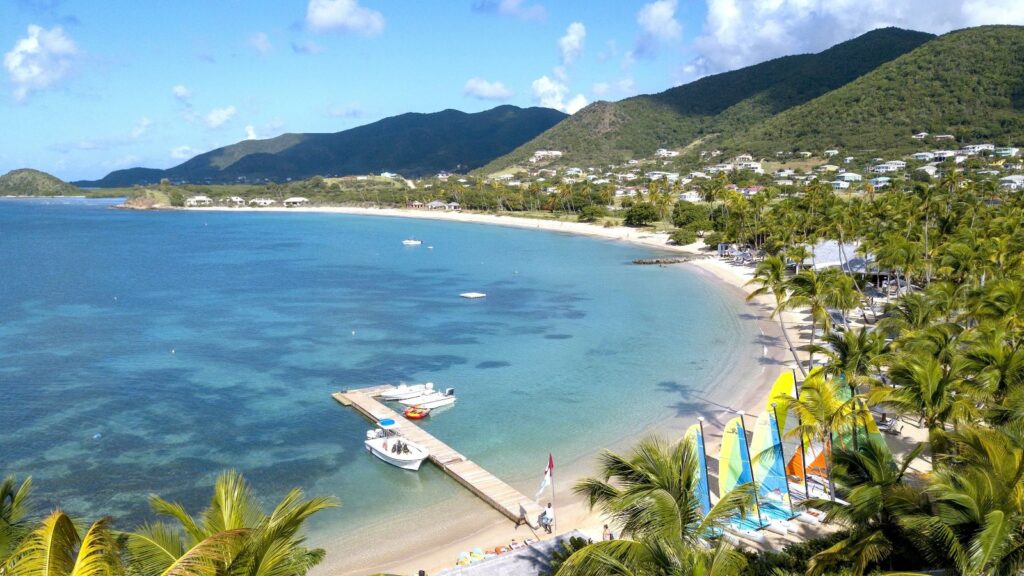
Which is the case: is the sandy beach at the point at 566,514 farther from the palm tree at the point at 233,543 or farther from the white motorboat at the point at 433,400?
the palm tree at the point at 233,543

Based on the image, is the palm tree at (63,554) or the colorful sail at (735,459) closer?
the palm tree at (63,554)

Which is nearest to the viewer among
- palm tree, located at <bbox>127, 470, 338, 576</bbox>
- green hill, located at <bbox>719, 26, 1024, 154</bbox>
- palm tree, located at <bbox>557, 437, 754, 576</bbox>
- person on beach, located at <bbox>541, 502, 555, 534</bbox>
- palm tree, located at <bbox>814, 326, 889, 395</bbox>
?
palm tree, located at <bbox>127, 470, 338, 576</bbox>

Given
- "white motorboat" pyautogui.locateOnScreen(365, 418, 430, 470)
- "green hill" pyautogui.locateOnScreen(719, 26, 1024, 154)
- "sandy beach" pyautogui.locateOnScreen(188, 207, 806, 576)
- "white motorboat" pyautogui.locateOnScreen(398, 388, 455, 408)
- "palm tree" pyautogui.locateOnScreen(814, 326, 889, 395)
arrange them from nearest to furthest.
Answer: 1. "sandy beach" pyautogui.locateOnScreen(188, 207, 806, 576)
2. "palm tree" pyautogui.locateOnScreen(814, 326, 889, 395)
3. "white motorboat" pyautogui.locateOnScreen(365, 418, 430, 470)
4. "white motorboat" pyautogui.locateOnScreen(398, 388, 455, 408)
5. "green hill" pyautogui.locateOnScreen(719, 26, 1024, 154)

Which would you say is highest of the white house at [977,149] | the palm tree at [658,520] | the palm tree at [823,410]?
the white house at [977,149]

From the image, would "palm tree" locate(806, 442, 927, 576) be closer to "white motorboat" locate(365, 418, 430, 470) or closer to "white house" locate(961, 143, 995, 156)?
"white motorboat" locate(365, 418, 430, 470)

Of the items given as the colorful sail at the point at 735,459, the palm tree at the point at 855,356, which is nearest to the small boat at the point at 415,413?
the colorful sail at the point at 735,459

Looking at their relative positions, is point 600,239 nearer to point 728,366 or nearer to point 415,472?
point 728,366

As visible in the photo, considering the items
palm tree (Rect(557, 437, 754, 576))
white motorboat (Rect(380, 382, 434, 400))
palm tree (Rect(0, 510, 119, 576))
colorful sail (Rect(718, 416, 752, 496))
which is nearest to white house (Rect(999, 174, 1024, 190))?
white motorboat (Rect(380, 382, 434, 400))
